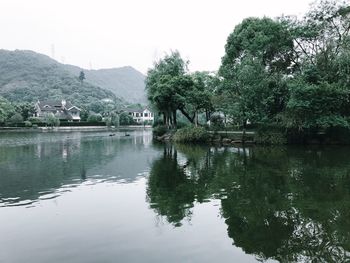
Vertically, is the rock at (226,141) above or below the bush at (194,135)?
below

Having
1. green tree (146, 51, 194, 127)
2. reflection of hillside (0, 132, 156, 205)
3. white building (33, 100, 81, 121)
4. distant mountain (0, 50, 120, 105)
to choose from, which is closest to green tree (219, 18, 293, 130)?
green tree (146, 51, 194, 127)

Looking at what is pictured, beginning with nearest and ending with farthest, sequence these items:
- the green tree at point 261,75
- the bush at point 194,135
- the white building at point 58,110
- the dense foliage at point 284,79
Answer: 1. the dense foliage at point 284,79
2. the green tree at point 261,75
3. the bush at point 194,135
4. the white building at point 58,110

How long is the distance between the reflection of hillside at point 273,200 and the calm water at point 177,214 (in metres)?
0.04

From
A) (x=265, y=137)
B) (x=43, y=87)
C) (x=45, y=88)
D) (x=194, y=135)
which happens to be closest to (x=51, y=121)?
(x=194, y=135)

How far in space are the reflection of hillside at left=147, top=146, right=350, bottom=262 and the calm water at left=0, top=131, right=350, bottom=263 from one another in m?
0.04

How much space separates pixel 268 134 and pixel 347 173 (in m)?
19.4

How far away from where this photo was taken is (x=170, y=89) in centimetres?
4384

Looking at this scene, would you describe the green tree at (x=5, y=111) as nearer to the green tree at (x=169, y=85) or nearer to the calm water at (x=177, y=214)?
the green tree at (x=169, y=85)

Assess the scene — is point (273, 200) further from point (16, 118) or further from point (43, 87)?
point (43, 87)

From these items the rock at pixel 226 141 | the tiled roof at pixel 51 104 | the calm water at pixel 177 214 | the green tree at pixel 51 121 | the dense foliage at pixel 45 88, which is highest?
the dense foliage at pixel 45 88

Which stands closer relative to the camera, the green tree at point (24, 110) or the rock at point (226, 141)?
the rock at point (226, 141)

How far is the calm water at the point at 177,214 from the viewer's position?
27.9 feet

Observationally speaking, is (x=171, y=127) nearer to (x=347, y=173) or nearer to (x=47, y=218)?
(x=347, y=173)

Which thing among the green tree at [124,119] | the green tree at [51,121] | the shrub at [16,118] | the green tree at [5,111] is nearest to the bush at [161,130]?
the green tree at [51,121]
